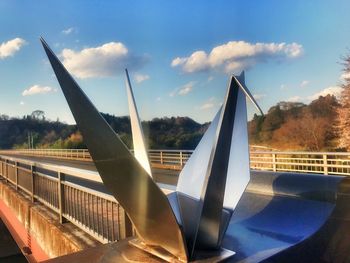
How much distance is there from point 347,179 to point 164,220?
2.39 m

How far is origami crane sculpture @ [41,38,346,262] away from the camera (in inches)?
91.3

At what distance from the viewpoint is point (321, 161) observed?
13.3m

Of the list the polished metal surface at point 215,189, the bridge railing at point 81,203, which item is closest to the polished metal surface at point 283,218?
the polished metal surface at point 215,189

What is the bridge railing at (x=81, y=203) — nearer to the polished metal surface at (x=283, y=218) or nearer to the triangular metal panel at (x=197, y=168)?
the triangular metal panel at (x=197, y=168)

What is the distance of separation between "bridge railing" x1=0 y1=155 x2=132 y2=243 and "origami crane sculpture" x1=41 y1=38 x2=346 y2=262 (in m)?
1.41

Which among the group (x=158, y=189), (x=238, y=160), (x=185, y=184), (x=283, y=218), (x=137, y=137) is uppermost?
(x=137, y=137)

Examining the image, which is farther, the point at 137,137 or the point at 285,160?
the point at 285,160

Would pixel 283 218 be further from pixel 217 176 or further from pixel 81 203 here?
pixel 81 203

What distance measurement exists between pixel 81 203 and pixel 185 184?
303 centimetres

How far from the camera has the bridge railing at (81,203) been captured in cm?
474

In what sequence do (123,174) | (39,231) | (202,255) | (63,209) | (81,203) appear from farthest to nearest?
(39,231), (63,209), (81,203), (202,255), (123,174)

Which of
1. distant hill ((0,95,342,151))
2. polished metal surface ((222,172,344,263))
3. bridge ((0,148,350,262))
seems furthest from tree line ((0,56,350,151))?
polished metal surface ((222,172,344,263))

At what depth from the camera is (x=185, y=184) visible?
3416mm

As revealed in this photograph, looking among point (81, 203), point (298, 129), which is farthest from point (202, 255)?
point (298, 129)
